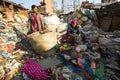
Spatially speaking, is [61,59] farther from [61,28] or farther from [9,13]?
[9,13]

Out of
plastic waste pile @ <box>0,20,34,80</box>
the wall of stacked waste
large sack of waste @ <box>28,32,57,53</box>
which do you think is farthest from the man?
large sack of waste @ <box>28,32,57,53</box>

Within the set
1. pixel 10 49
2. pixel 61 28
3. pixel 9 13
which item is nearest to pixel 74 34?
pixel 61 28

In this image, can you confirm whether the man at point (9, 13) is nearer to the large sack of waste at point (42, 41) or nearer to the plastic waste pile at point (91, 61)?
the large sack of waste at point (42, 41)

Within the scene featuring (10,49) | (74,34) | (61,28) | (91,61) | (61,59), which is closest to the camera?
(91,61)

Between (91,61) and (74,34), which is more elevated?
(74,34)

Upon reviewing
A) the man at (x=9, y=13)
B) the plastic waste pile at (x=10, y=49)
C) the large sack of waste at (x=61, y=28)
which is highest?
the man at (x=9, y=13)

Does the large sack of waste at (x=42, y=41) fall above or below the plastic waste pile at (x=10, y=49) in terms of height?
above

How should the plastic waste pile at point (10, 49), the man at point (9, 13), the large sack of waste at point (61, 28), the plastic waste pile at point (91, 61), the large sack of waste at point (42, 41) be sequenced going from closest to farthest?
1. the plastic waste pile at point (91, 61)
2. the plastic waste pile at point (10, 49)
3. the large sack of waste at point (42, 41)
4. the large sack of waste at point (61, 28)
5. the man at point (9, 13)

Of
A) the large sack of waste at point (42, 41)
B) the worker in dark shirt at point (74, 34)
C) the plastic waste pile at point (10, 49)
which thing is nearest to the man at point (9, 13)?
the plastic waste pile at point (10, 49)

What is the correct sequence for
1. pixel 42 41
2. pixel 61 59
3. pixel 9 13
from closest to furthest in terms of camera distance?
pixel 61 59 < pixel 42 41 < pixel 9 13

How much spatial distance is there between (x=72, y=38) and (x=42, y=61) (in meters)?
1.16

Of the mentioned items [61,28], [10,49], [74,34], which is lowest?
[10,49]

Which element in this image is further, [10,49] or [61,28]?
[61,28]

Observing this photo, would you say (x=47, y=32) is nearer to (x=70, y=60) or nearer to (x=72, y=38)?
(x=72, y=38)
